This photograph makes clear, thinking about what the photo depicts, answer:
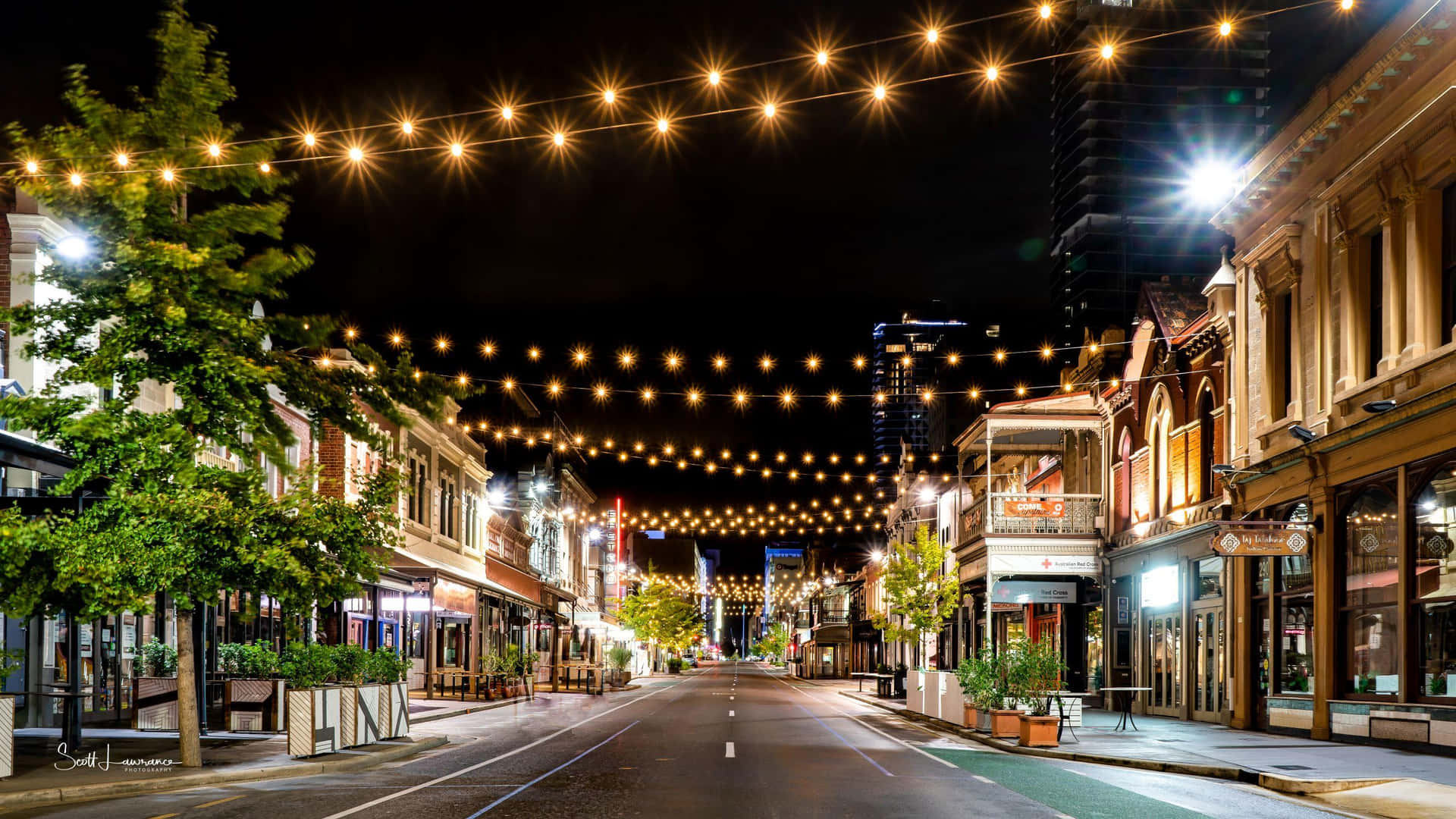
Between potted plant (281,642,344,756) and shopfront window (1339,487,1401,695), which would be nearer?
potted plant (281,642,344,756)

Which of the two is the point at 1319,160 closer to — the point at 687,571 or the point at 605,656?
the point at 605,656

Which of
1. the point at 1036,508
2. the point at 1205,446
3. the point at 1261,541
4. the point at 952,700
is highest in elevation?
the point at 1205,446

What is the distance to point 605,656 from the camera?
79.8m

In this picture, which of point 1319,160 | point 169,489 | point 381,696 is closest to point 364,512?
point 169,489

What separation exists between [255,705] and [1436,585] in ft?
64.1

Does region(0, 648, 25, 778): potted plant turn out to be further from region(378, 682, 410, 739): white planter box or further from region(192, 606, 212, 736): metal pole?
region(378, 682, 410, 739): white planter box

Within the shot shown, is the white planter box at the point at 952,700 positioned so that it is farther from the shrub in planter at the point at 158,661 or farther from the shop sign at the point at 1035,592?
the shrub in planter at the point at 158,661

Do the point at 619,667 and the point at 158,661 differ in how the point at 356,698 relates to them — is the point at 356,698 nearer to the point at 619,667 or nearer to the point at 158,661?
the point at 158,661

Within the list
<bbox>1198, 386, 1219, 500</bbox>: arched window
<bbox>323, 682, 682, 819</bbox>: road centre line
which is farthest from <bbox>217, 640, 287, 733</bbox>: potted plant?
<bbox>1198, 386, 1219, 500</bbox>: arched window

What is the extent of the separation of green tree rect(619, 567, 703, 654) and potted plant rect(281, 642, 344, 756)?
73.3 metres

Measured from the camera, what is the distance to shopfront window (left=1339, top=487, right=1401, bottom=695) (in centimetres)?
2080

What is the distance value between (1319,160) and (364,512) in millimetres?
17287

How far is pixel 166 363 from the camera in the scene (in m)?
16.5

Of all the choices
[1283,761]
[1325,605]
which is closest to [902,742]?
[1283,761]
